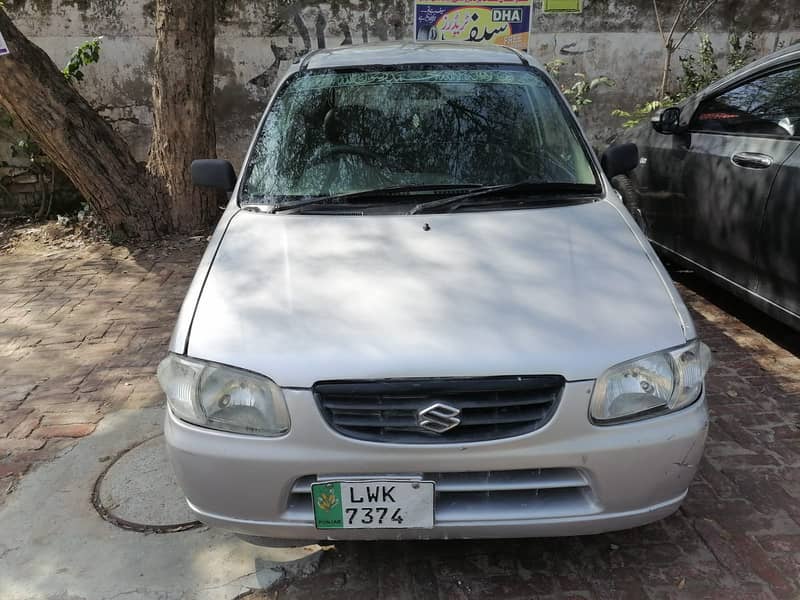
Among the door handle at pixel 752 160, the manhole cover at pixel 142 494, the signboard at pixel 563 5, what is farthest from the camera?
the signboard at pixel 563 5

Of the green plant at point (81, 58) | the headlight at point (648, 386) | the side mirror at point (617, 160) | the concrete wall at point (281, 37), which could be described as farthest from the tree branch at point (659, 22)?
the headlight at point (648, 386)

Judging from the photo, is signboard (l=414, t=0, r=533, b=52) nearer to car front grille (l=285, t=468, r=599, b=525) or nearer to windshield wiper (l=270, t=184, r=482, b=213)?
windshield wiper (l=270, t=184, r=482, b=213)

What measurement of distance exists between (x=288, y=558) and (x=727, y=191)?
3.34m

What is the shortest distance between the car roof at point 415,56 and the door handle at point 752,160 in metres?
1.43

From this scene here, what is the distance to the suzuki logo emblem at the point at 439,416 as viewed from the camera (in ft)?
6.33

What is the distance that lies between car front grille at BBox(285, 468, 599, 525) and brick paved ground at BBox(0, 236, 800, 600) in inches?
18.7

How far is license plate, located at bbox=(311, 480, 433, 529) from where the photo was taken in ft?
A: 6.39

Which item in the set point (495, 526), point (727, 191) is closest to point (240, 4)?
point (727, 191)

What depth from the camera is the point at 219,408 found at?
2.04 metres

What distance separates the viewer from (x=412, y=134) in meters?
3.09

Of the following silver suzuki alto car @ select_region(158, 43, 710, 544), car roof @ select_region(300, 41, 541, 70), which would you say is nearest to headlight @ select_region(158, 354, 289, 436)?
silver suzuki alto car @ select_region(158, 43, 710, 544)

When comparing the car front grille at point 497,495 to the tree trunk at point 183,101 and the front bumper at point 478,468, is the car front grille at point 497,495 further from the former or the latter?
the tree trunk at point 183,101

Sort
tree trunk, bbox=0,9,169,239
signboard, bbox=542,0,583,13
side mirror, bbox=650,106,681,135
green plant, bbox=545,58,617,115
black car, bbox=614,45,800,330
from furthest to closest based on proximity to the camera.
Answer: signboard, bbox=542,0,583,13, green plant, bbox=545,58,617,115, tree trunk, bbox=0,9,169,239, side mirror, bbox=650,106,681,135, black car, bbox=614,45,800,330

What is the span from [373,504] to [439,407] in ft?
1.19
